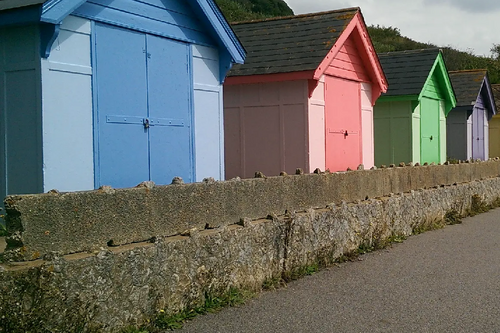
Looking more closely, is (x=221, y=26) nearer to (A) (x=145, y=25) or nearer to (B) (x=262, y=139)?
(A) (x=145, y=25)

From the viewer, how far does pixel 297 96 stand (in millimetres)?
12141

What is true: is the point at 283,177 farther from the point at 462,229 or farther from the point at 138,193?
the point at 462,229

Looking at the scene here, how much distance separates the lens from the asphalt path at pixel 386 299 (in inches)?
245

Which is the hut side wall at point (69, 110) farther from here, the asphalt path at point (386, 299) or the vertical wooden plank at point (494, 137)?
the vertical wooden plank at point (494, 137)

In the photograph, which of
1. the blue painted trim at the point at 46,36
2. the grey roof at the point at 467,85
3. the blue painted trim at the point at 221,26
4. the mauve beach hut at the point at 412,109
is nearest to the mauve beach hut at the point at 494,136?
the grey roof at the point at 467,85

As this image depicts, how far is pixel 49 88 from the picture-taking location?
7.28 meters

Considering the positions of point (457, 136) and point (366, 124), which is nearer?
point (366, 124)

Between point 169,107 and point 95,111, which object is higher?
point 169,107

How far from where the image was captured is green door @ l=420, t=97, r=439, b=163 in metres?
17.7

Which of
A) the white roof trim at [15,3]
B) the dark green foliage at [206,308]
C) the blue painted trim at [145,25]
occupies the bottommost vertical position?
the dark green foliage at [206,308]

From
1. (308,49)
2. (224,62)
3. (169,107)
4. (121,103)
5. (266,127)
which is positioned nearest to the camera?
(121,103)

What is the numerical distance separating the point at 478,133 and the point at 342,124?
37.1 feet

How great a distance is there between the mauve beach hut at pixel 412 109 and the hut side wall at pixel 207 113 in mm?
7839

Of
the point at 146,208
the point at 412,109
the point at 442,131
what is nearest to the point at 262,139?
the point at 412,109
